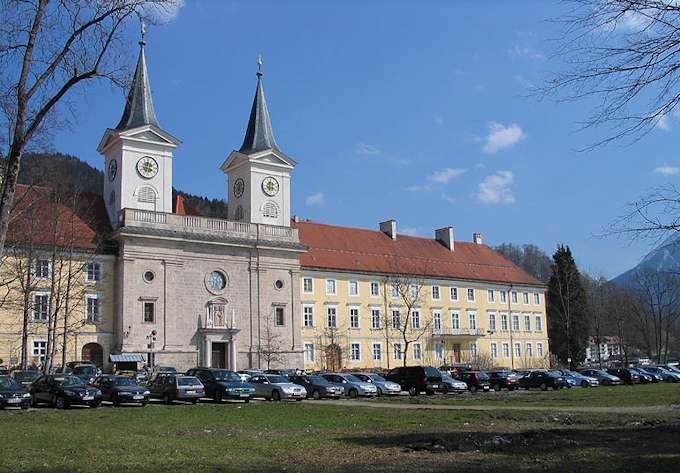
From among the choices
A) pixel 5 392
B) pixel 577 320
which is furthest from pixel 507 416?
pixel 577 320

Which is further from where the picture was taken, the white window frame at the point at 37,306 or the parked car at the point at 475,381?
the white window frame at the point at 37,306

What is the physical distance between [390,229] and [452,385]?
3903 cm

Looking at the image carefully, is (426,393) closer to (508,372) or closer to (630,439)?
(508,372)

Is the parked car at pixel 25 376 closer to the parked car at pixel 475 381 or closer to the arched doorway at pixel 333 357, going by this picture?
the parked car at pixel 475 381

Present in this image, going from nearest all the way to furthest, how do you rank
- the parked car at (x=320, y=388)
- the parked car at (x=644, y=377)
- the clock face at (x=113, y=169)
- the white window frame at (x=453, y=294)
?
the parked car at (x=320, y=388) → the parked car at (x=644, y=377) → the clock face at (x=113, y=169) → the white window frame at (x=453, y=294)

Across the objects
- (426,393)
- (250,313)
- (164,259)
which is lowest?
(426,393)

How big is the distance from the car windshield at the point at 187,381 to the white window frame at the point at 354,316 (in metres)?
35.4

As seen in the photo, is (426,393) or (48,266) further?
(48,266)

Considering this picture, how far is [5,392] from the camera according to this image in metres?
28.4

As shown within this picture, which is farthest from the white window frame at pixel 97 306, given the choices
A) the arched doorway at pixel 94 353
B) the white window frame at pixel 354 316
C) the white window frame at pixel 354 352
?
the white window frame at pixel 354 352

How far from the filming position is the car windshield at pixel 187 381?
107 ft

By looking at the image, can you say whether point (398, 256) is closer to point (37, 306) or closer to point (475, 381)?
point (475, 381)

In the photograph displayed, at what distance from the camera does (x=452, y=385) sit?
42.3 meters

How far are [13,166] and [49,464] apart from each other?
571cm
